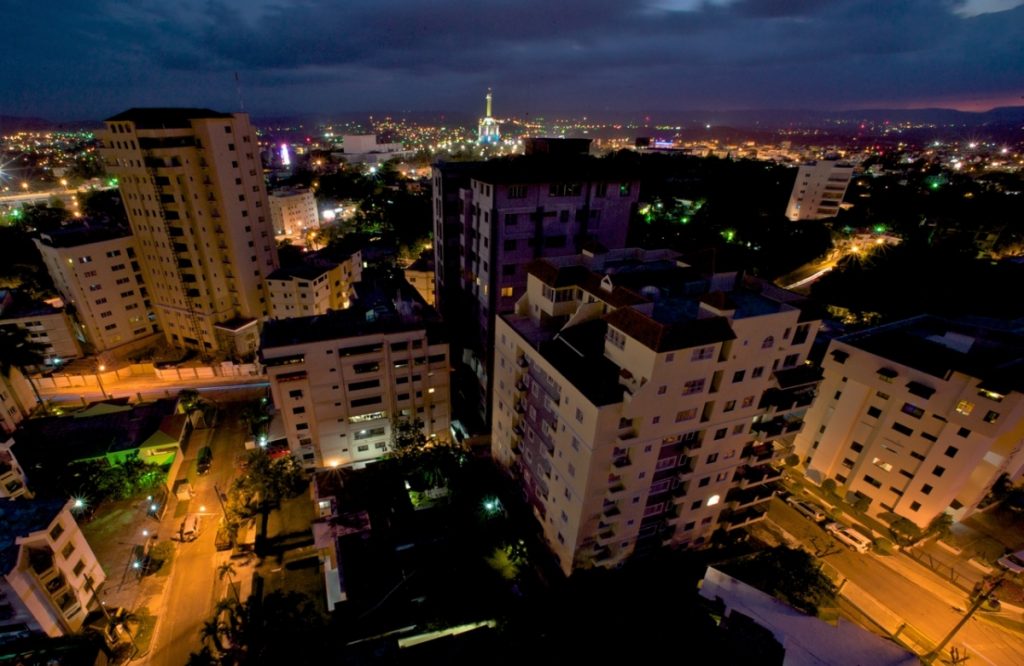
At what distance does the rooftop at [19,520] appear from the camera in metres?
28.4

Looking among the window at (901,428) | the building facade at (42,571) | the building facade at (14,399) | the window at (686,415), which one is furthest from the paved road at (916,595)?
the building facade at (14,399)

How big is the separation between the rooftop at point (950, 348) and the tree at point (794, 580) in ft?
62.0

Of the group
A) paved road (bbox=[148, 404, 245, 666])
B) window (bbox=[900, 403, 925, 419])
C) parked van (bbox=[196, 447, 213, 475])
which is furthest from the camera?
parked van (bbox=[196, 447, 213, 475])

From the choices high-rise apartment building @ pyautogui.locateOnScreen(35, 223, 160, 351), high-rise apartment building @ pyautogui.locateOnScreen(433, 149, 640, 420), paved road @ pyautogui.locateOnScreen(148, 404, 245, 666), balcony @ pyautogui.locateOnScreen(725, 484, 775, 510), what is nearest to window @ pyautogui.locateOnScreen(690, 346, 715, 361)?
high-rise apartment building @ pyautogui.locateOnScreen(433, 149, 640, 420)

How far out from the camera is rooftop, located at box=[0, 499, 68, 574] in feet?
93.2

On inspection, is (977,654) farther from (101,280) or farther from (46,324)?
(46,324)

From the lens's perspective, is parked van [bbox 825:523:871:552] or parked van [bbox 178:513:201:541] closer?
parked van [bbox 825:523:871:552]

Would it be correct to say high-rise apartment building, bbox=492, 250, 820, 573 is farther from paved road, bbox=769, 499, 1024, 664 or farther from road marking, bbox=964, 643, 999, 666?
road marking, bbox=964, 643, 999, 666

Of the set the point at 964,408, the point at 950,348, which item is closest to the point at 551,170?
the point at 950,348

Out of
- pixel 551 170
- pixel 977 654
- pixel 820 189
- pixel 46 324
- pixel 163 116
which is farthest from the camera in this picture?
pixel 820 189

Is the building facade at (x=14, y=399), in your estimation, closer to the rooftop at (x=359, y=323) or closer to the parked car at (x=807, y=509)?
the rooftop at (x=359, y=323)

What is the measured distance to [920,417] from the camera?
123 feet

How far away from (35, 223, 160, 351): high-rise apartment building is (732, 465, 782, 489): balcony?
79115 millimetres

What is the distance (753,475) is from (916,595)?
604 inches
